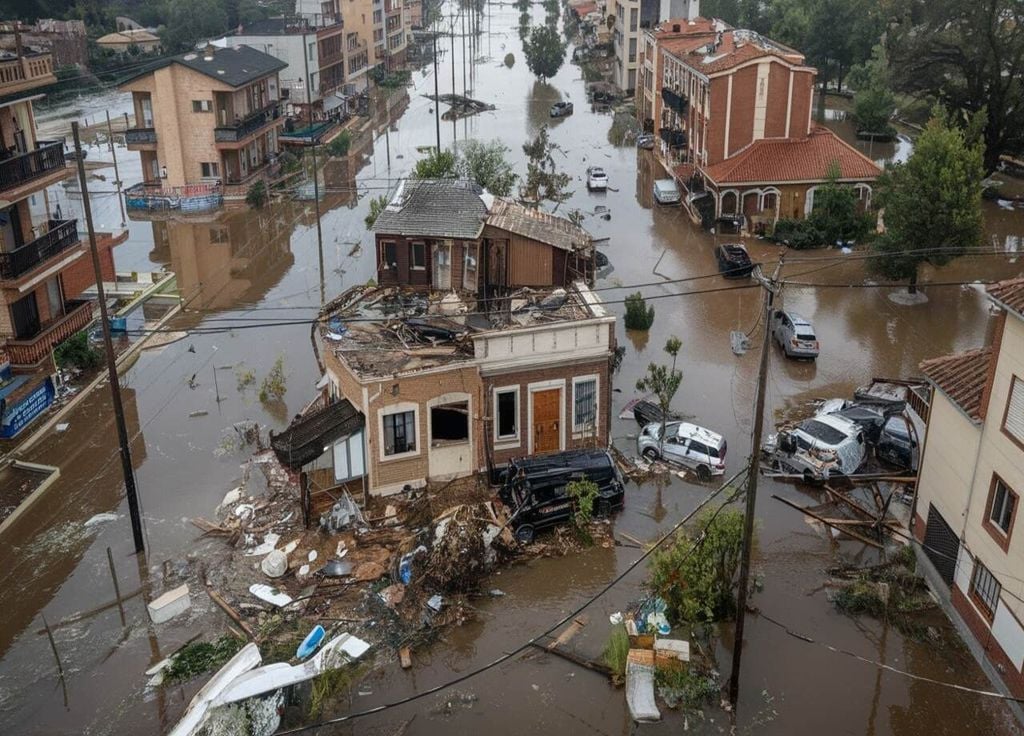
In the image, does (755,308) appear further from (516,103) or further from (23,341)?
Result: (516,103)

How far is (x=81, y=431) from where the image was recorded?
28609 millimetres

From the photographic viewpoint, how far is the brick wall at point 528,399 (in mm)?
23703

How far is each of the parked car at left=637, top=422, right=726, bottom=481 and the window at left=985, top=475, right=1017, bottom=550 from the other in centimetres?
833

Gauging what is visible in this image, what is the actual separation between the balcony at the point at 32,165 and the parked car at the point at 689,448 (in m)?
20.3

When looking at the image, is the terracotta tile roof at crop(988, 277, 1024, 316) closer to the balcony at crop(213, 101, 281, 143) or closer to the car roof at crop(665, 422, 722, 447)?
the car roof at crop(665, 422, 722, 447)

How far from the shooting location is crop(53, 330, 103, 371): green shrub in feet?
103

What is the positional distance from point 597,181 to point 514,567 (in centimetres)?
4000

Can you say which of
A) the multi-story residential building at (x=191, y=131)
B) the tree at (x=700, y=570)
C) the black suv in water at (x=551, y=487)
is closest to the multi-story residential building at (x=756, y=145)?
the multi-story residential building at (x=191, y=131)

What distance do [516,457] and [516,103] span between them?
7389cm

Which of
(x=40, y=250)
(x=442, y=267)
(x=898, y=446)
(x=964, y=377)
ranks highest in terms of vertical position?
(x=964, y=377)

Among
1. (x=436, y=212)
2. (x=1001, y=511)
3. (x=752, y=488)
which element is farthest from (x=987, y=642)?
(x=436, y=212)

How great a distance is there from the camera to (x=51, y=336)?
30266mm

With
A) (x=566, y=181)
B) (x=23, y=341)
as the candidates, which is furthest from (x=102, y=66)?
(x=23, y=341)

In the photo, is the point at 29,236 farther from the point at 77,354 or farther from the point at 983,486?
the point at 983,486
